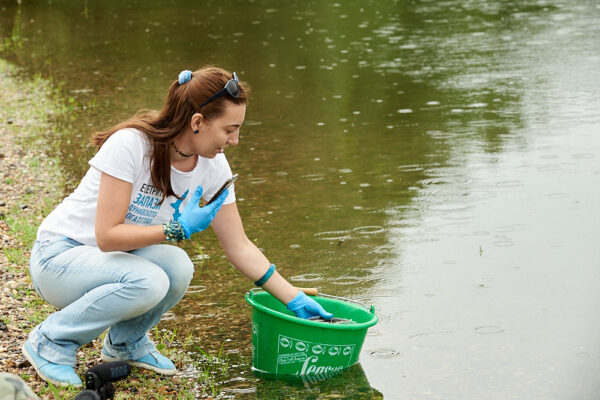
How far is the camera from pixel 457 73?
10961 millimetres

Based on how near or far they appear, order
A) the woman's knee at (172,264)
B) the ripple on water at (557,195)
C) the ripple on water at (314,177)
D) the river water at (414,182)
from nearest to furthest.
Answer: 1. the woman's knee at (172,264)
2. the river water at (414,182)
3. the ripple on water at (557,195)
4. the ripple on water at (314,177)

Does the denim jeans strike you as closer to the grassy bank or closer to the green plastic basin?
the grassy bank

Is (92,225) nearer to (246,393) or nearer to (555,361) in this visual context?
(246,393)

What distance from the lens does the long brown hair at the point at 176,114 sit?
3475 mm

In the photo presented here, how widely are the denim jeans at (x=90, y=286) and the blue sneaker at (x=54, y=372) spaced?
20 millimetres

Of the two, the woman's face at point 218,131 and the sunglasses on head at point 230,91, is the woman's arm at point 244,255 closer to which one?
the woman's face at point 218,131

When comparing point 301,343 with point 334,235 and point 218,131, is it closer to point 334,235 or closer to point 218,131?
point 218,131

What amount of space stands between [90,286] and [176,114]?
0.76 metres

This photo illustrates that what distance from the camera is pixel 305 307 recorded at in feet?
12.7

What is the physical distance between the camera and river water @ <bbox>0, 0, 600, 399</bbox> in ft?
13.4

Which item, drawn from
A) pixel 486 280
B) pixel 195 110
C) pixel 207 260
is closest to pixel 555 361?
pixel 486 280

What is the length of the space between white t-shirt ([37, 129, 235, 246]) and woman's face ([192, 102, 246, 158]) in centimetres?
18

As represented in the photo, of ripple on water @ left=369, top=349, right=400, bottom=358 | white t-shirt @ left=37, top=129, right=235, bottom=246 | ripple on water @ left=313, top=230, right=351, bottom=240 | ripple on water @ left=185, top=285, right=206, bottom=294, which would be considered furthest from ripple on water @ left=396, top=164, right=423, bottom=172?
white t-shirt @ left=37, top=129, right=235, bottom=246

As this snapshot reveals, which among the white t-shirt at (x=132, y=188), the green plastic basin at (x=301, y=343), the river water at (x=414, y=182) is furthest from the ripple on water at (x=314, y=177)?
the white t-shirt at (x=132, y=188)
